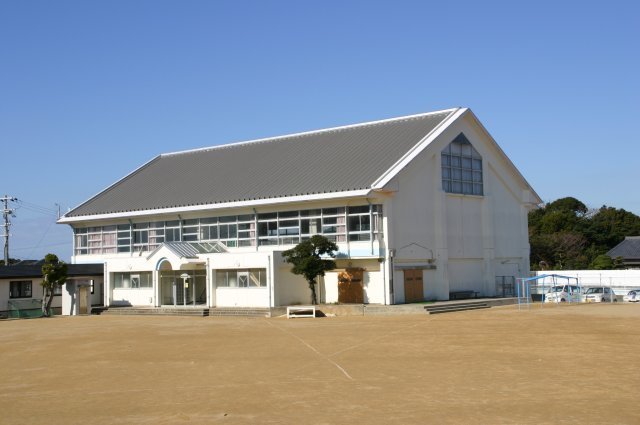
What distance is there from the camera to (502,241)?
39.6 m

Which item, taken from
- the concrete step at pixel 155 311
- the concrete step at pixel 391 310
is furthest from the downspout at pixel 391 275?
the concrete step at pixel 155 311

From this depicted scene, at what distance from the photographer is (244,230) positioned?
36906 millimetres

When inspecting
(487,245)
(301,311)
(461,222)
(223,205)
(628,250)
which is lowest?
(301,311)

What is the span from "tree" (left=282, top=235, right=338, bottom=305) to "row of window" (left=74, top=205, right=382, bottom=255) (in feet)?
4.89

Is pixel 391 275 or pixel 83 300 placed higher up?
pixel 391 275

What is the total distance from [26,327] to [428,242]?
17.9m

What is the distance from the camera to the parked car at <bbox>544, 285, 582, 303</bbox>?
36969 mm

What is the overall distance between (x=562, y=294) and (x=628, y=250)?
29.8 metres

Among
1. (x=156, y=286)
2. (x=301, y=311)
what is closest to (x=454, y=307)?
(x=301, y=311)

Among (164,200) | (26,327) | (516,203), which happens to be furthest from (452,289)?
(26,327)

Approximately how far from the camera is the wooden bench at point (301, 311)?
30.6 meters

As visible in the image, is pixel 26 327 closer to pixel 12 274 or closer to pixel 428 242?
pixel 12 274

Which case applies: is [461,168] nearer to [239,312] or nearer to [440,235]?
[440,235]

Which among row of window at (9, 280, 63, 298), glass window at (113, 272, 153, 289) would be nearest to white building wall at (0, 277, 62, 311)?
row of window at (9, 280, 63, 298)
